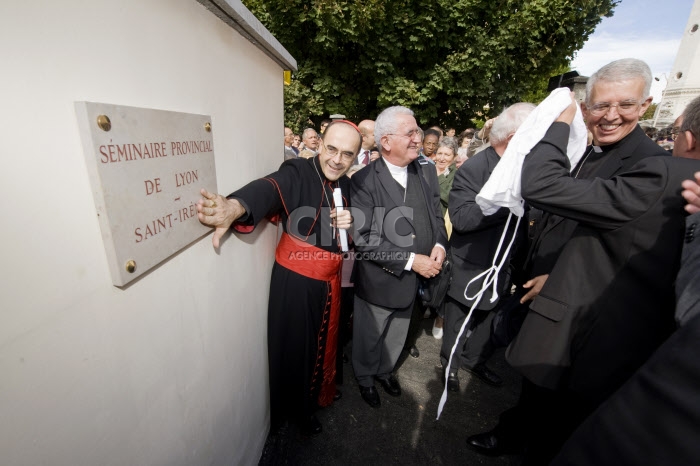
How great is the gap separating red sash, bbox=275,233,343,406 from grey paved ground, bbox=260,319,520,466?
11.0 inches

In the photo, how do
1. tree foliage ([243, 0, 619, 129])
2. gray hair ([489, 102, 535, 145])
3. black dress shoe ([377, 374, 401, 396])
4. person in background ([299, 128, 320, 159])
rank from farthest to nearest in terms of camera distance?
tree foliage ([243, 0, 619, 129]) → person in background ([299, 128, 320, 159]) → black dress shoe ([377, 374, 401, 396]) → gray hair ([489, 102, 535, 145])

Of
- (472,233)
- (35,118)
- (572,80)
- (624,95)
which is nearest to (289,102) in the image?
(572,80)

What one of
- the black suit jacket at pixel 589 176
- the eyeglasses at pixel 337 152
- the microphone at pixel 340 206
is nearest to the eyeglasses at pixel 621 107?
the black suit jacket at pixel 589 176

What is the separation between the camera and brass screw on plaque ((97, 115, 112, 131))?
0.76 m

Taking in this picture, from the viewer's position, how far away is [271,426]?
2.45m

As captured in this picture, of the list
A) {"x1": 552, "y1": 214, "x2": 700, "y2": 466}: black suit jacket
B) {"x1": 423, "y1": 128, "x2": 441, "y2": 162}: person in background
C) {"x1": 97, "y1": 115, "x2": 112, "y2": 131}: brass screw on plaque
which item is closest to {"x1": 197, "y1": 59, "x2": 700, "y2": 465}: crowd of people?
{"x1": 552, "y1": 214, "x2": 700, "y2": 466}: black suit jacket

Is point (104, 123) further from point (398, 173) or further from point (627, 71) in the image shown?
point (627, 71)

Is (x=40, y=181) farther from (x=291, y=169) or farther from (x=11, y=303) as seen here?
(x=291, y=169)

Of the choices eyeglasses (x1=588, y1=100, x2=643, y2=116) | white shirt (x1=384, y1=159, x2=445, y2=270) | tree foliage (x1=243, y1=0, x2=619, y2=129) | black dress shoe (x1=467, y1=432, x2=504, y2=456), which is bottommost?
black dress shoe (x1=467, y1=432, x2=504, y2=456)

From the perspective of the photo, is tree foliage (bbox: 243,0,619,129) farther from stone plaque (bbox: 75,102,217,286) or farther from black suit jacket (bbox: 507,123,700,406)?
stone plaque (bbox: 75,102,217,286)

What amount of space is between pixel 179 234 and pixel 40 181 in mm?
492

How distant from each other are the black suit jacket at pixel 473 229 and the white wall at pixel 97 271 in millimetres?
1743

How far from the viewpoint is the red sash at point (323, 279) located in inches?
81.7

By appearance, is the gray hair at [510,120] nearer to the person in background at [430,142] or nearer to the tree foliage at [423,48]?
the person in background at [430,142]
